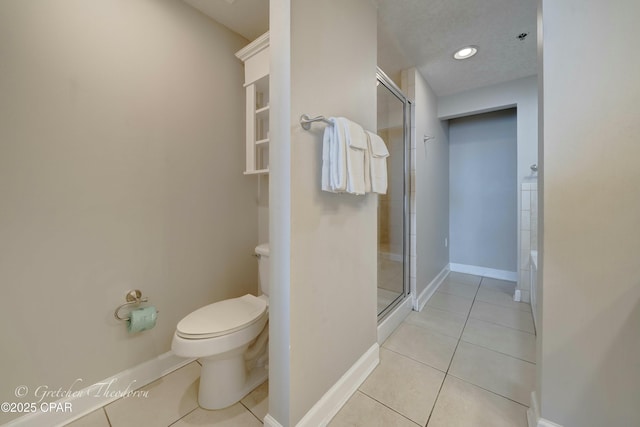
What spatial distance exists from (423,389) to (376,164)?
1368 millimetres

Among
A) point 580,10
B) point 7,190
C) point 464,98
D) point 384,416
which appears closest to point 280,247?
point 384,416

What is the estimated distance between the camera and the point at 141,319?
1.34 meters

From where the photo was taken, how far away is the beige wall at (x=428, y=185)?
2302mm

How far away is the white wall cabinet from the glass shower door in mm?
905

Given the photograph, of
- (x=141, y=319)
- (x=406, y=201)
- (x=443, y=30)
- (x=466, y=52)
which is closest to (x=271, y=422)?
(x=141, y=319)

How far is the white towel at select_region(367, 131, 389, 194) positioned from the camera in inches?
51.1

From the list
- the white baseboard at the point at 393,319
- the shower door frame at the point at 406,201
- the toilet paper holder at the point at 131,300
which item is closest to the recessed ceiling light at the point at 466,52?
the shower door frame at the point at 406,201

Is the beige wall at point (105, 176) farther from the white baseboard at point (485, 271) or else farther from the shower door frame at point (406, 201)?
the white baseboard at point (485, 271)

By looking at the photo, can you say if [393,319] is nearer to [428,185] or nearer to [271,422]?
[271,422]

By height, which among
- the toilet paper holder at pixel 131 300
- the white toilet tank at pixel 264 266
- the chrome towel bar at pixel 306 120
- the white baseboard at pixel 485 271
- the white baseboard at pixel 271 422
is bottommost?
the white baseboard at pixel 271 422

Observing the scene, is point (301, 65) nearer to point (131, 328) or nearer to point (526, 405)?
point (131, 328)

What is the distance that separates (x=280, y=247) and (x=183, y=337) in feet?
2.38

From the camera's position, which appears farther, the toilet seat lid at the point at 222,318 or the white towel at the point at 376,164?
the white towel at the point at 376,164

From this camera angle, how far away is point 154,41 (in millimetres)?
1448
